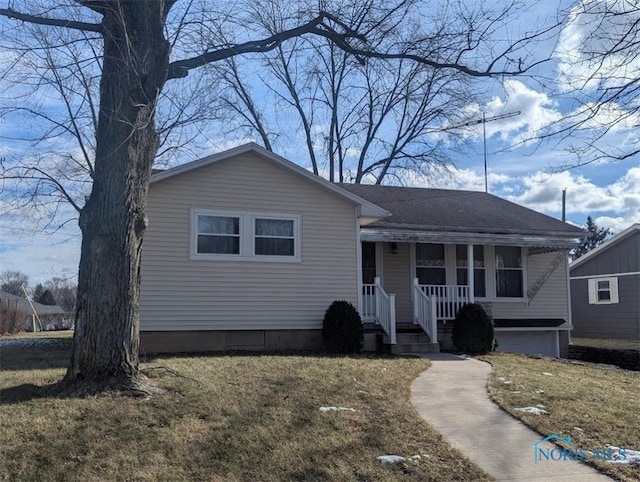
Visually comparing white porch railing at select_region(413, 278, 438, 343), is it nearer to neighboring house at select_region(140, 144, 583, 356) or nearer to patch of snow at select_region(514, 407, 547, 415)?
neighboring house at select_region(140, 144, 583, 356)

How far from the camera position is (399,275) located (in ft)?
51.5

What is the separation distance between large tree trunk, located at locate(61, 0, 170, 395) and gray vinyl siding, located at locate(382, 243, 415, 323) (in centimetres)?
925

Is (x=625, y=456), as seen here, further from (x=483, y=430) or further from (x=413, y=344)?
(x=413, y=344)

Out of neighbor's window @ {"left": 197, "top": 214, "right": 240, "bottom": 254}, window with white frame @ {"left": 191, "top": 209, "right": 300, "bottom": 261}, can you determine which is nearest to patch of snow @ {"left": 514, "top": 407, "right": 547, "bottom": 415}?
window with white frame @ {"left": 191, "top": 209, "right": 300, "bottom": 261}

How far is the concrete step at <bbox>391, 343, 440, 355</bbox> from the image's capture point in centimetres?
1277

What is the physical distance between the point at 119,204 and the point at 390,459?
14.2ft

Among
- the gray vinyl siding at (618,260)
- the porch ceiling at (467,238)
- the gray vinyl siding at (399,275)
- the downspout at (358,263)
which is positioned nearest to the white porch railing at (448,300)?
the gray vinyl siding at (399,275)

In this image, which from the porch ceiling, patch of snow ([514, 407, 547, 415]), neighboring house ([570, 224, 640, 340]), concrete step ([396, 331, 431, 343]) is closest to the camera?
patch of snow ([514, 407, 547, 415])

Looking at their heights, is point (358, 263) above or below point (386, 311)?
above

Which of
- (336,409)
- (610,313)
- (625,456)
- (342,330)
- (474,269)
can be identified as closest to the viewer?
(625,456)

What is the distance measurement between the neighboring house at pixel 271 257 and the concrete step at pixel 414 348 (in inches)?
6.6

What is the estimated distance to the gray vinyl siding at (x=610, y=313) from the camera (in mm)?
19516

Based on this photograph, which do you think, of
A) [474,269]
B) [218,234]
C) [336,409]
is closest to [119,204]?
[336,409]

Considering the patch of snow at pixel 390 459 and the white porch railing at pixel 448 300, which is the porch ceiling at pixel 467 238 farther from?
the patch of snow at pixel 390 459
